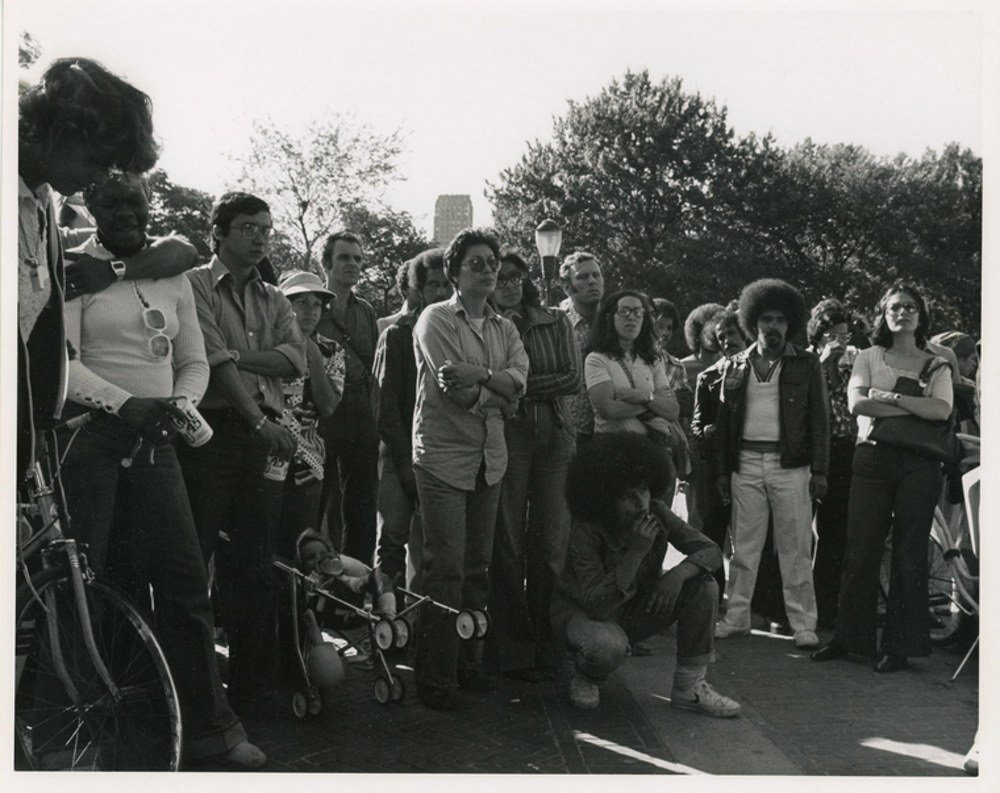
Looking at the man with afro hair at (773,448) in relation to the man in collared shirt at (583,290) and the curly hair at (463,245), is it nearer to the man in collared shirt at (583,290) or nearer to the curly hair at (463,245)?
the man in collared shirt at (583,290)

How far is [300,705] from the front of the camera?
4.79 meters

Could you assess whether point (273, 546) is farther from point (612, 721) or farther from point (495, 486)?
point (612, 721)

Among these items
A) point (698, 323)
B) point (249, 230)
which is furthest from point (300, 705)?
point (698, 323)

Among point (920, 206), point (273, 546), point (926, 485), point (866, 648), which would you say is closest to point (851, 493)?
point (926, 485)

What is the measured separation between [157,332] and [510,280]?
2644 millimetres

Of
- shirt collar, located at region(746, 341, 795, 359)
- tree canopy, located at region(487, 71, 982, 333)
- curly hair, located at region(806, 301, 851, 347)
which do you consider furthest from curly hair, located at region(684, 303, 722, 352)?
tree canopy, located at region(487, 71, 982, 333)

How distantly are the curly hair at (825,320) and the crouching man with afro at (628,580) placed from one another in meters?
3.35

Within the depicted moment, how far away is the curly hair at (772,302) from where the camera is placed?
7008 millimetres

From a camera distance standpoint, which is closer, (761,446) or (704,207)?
(761,446)

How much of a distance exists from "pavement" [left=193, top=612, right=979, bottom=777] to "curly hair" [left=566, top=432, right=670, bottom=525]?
0.93m

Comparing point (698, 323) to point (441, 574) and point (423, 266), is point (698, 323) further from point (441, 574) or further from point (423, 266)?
point (441, 574)

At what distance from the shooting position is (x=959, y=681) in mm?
5844

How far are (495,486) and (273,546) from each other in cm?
108

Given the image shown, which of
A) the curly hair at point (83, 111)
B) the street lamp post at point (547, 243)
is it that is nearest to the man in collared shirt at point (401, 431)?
the curly hair at point (83, 111)
